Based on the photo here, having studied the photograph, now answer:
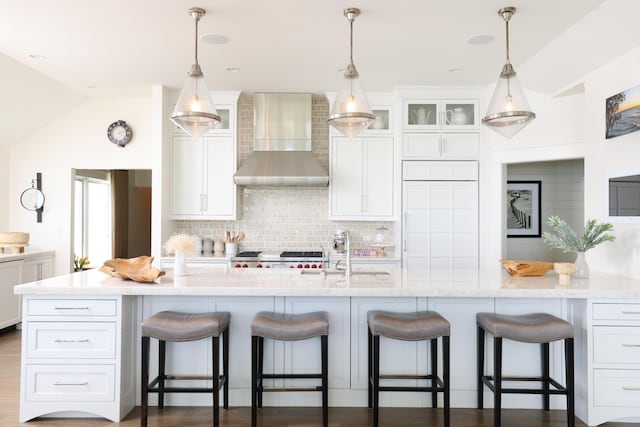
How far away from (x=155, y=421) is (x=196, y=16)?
288cm

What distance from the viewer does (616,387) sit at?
2.67 m

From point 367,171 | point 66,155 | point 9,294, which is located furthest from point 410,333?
point 66,155

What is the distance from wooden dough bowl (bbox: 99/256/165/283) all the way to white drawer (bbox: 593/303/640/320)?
2.88 m

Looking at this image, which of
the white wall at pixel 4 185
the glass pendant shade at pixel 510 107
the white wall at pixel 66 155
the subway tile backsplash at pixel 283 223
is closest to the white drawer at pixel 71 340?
the subway tile backsplash at pixel 283 223

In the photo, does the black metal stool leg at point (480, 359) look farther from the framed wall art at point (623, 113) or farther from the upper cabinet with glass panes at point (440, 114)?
the upper cabinet with glass panes at point (440, 114)

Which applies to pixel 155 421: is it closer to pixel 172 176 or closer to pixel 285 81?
pixel 172 176

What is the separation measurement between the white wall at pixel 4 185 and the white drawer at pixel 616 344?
21.1 feet

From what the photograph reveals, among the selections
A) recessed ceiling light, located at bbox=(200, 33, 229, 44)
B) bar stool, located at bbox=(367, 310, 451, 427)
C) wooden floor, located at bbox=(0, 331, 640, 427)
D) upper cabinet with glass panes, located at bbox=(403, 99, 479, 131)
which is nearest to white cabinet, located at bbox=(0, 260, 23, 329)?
wooden floor, located at bbox=(0, 331, 640, 427)

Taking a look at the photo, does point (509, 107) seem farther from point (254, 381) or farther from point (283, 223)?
point (283, 223)

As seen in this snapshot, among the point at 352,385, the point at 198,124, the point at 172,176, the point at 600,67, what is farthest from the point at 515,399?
the point at 172,176

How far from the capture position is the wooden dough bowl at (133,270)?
2795mm

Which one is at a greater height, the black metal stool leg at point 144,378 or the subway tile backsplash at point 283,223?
the subway tile backsplash at point 283,223

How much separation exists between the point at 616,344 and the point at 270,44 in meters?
3.49

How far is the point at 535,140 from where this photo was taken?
438 cm
